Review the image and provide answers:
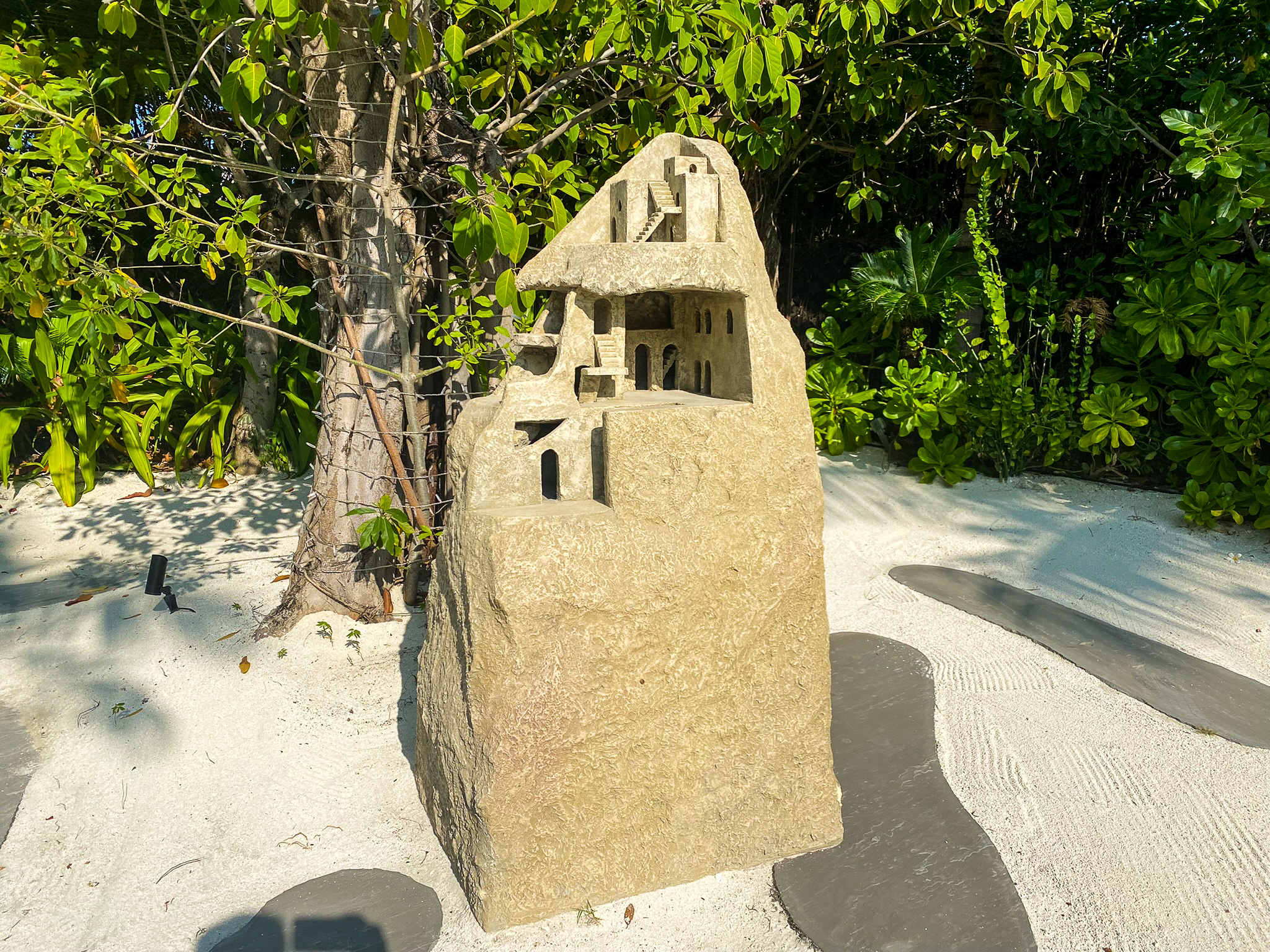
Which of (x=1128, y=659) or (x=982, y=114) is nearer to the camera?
(x=1128, y=659)

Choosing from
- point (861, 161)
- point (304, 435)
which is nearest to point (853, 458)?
point (861, 161)

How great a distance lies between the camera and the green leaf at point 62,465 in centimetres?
528

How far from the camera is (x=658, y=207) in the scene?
2744 mm

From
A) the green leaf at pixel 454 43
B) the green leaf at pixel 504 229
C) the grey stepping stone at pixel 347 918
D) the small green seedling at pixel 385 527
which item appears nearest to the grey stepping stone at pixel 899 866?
the grey stepping stone at pixel 347 918

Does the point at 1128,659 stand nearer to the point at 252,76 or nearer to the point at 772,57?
the point at 772,57

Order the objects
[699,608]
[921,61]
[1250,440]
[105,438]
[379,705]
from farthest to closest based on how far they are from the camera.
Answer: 1. [921,61]
2. [105,438]
3. [1250,440]
4. [379,705]
5. [699,608]

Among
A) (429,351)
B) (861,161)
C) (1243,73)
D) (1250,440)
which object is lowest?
(1250,440)

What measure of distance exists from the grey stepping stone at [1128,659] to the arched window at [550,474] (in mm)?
2598

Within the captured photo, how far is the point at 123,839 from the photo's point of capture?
281cm

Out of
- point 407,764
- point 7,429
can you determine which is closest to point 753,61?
point 407,764

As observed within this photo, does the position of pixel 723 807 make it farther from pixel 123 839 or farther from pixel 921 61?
pixel 921 61

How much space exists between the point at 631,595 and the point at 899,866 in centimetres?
125

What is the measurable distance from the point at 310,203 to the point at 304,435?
208cm

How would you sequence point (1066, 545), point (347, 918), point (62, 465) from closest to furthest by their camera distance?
point (347, 918)
point (1066, 545)
point (62, 465)
